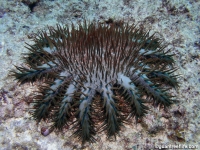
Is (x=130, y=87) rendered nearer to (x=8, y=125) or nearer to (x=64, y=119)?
(x=64, y=119)

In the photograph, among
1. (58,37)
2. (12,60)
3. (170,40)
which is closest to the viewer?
(58,37)

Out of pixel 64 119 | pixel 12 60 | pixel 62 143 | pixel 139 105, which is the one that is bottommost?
pixel 62 143

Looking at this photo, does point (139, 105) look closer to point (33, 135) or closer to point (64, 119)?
point (64, 119)

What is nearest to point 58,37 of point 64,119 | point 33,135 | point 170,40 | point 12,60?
point 12,60

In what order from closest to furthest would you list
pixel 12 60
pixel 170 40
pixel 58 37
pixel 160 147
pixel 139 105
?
pixel 139 105
pixel 160 147
pixel 58 37
pixel 12 60
pixel 170 40

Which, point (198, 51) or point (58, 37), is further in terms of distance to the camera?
point (198, 51)

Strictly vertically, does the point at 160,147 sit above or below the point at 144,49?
below

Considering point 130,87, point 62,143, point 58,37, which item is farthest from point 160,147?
point 58,37
